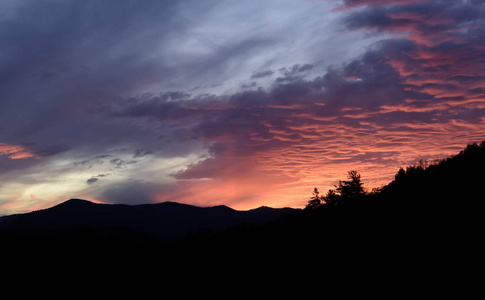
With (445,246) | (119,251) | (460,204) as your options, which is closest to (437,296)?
(445,246)

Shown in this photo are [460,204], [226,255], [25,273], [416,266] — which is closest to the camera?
[416,266]

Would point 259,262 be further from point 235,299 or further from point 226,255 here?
point 226,255

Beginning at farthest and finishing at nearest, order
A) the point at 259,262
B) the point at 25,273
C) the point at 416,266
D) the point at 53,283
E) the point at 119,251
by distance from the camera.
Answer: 1. the point at 119,251
2. the point at 25,273
3. the point at 53,283
4. the point at 259,262
5. the point at 416,266

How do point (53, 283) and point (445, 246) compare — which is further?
point (53, 283)

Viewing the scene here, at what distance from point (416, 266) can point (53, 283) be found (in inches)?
2659

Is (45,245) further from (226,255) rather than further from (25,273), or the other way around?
(226,255)

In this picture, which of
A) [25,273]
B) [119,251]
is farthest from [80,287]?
[119,251]

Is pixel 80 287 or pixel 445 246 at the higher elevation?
pixel 445 246

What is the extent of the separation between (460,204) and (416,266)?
7529 mm

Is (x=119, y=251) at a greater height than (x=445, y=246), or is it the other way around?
(x=445, y=246)

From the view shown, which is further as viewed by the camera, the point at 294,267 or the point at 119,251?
the point at 119,251

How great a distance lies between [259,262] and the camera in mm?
27516

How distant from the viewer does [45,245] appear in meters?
89.0

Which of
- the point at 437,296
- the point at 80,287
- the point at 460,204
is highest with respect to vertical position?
the point at 460,204
